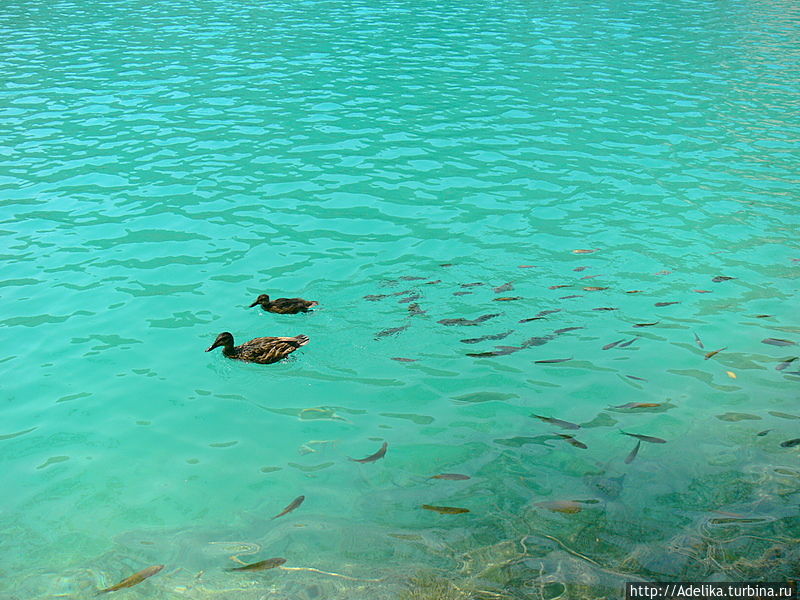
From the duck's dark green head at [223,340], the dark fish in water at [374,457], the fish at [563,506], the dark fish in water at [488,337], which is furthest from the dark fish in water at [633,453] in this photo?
the duck's dark green head at [223,340]

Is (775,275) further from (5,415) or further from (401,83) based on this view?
(401,83)

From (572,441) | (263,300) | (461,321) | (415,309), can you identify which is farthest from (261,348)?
(572,441)

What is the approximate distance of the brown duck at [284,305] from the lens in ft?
26.7

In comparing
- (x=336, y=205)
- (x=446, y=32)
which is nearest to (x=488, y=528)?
(x=336, y=205)

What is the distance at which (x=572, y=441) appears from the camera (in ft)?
21.0

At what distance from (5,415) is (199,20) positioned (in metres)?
22.9

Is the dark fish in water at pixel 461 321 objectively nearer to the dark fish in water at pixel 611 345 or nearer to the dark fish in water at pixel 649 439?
the dark fish in water at pixel 611 345

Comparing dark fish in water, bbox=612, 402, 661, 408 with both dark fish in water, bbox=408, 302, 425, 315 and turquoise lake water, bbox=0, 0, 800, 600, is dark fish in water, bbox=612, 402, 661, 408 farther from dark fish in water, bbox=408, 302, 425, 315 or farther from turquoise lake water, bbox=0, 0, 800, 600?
dark fish in water, bbox=408, 302, 425, 315

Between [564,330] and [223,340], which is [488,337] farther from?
[223,340]

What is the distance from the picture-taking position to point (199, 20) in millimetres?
26031

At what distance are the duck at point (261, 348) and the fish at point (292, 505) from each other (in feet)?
6.38

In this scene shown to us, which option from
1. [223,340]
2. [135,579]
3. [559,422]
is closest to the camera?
[135,579]

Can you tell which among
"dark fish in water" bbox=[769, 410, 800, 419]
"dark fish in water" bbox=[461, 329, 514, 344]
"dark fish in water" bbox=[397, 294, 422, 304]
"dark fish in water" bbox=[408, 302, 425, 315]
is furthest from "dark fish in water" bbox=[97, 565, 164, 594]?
"dark fish in water" bbox=[769, 410, 800, 419]

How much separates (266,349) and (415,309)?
77.1 inches
